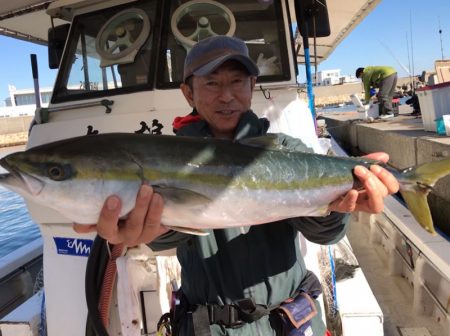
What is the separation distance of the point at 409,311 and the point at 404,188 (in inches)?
109

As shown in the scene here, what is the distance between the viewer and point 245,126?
6.73 feet

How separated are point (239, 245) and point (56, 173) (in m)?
0.93

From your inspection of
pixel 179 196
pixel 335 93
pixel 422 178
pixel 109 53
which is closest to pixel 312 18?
pixel 109 53

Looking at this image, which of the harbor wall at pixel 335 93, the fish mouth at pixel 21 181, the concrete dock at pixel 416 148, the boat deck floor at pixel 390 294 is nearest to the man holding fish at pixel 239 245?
the fish mouth at pixel 21 181

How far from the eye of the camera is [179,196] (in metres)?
1.65

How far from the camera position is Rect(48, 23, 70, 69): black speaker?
470cm

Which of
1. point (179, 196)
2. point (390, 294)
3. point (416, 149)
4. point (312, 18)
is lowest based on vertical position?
point (390, 294)

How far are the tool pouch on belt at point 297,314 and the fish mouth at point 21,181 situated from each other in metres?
1.28

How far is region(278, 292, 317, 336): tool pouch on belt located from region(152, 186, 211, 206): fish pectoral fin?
0.73 m

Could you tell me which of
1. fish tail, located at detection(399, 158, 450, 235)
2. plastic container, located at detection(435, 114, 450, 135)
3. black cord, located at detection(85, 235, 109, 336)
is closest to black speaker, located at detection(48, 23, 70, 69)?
black cord, located at detection(85, 235, 109, 336)

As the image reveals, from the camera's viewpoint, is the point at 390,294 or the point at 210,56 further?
the point at 390,294

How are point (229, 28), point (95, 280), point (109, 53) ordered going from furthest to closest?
1. point (109, 53)
2. point (229, 28)
3. point (95, 280)

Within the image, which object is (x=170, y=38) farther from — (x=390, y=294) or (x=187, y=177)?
(x=390, y=294)

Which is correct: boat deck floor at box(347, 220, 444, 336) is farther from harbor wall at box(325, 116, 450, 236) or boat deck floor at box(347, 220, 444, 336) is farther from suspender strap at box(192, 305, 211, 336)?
suspender strap at box(192, 305, 211, 336)
